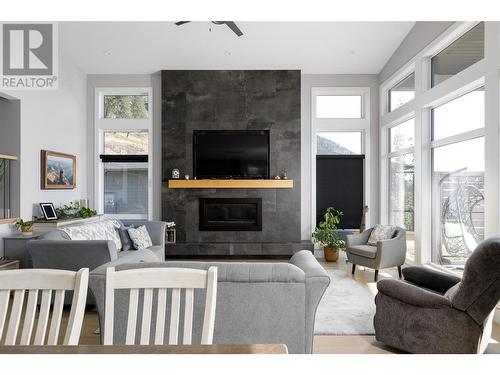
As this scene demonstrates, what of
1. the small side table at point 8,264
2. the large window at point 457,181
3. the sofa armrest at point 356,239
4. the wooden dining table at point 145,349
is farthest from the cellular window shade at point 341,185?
the wooden dining table at point 145,349

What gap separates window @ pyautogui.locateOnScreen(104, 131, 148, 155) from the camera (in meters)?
7.34

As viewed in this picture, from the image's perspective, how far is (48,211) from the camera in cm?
554

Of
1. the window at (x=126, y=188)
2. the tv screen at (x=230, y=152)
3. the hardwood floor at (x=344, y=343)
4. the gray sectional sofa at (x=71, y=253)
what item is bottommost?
the hardwood floor at (x=344, y=343)

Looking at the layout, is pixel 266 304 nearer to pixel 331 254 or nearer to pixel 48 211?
pixel 48 211

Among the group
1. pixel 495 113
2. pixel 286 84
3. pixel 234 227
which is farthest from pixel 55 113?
pixel 495 113

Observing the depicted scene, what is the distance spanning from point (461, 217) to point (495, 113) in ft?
4.72

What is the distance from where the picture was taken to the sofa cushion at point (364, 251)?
521 centimetres

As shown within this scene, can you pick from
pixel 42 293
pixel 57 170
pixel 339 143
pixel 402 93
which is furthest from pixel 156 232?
pixel 402 93

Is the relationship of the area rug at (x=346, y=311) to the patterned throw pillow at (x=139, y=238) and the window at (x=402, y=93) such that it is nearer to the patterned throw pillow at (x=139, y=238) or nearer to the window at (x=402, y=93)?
the patterned throw pillow at (x=139, y=238)

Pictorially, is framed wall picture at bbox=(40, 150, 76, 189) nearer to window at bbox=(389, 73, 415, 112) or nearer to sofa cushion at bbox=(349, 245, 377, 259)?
Result: sofa cushion at bbox=(349, 245, 377, 259)

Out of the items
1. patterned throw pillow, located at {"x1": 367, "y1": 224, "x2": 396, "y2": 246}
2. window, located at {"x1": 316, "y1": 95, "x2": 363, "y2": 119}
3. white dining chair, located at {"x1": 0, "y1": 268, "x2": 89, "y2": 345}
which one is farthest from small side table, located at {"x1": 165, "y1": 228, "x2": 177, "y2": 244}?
white dining chair, located at {"x1": 0, "y1": 268, "x2": 89, "y2": 345}

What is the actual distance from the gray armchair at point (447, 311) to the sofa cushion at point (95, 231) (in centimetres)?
327
